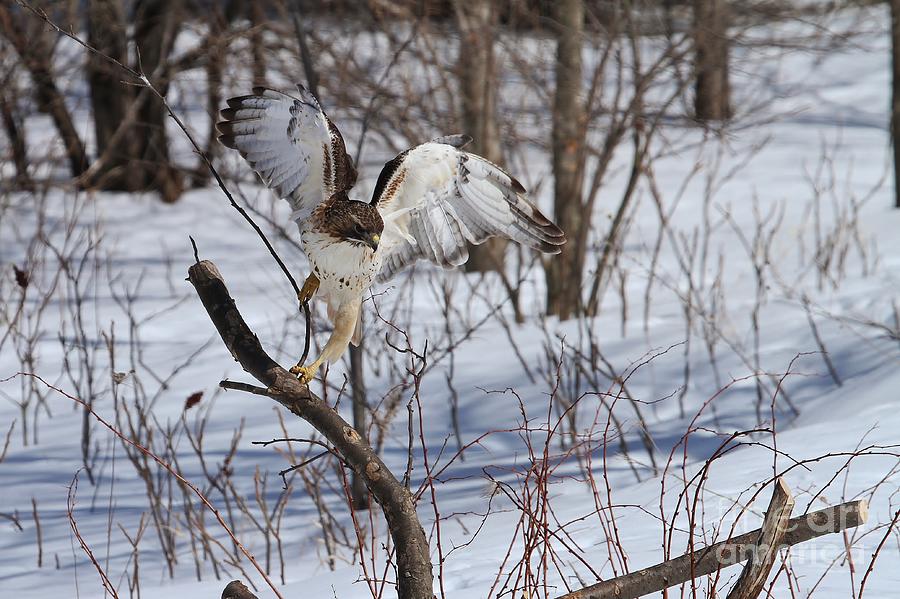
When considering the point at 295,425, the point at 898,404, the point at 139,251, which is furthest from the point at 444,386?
the point at 139,251

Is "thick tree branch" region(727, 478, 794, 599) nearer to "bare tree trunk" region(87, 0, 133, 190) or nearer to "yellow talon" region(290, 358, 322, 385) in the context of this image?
"yellow talon" region(290, 358, 322, 385)

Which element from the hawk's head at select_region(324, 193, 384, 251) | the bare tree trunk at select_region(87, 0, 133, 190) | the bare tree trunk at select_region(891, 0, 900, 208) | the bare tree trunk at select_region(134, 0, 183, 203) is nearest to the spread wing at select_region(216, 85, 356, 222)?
the hawk's head at select_region(324, 193, 384, 251)

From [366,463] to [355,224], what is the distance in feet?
1.64

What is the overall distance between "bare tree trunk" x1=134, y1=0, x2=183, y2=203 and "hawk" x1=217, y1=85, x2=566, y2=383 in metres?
7.87

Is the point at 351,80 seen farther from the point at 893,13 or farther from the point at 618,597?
the point at 618,597

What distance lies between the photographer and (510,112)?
8.23 metres

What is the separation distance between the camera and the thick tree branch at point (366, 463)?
2.00m

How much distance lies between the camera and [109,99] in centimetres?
1109

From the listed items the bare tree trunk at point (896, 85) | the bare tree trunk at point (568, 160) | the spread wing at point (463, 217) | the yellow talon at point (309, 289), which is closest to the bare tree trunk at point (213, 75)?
the bare tree trunk at point (568, 160)

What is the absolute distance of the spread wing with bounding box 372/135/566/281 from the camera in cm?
234

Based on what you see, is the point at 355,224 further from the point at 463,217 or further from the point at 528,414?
the point at 528,414

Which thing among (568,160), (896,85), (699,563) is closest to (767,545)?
(699,563)

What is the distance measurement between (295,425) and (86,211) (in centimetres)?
662

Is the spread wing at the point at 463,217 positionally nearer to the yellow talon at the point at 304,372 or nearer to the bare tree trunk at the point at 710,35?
the yellow talon at the point at 304,372
